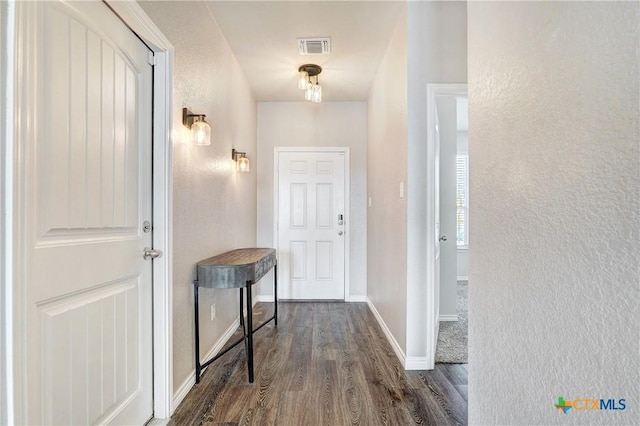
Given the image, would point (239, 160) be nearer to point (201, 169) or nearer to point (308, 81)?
point (201, 169)

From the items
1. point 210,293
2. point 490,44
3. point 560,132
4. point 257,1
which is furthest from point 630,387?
point 257,1

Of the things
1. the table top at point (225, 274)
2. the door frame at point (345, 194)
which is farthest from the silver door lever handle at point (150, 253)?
the door frame at point (345, 194)

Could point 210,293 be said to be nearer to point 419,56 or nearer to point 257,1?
point 257,1

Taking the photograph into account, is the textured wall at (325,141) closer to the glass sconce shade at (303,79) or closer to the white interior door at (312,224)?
the white interior door at (312,224)

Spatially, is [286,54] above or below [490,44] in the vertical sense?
above

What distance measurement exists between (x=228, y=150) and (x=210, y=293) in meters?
1.23

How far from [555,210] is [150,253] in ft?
5.40

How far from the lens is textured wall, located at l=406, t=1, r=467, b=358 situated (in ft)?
7.01

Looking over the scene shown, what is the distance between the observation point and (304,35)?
2.50 meters

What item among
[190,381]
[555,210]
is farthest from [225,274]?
[555,210]

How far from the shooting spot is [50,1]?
3.26 feet

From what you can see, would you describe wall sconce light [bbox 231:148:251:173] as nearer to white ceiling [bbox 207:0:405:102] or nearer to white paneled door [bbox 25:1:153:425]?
white ceiling [bbox 207:0:405:102]

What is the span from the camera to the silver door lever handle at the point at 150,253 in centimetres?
153

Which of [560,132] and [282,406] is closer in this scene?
[560,132]
